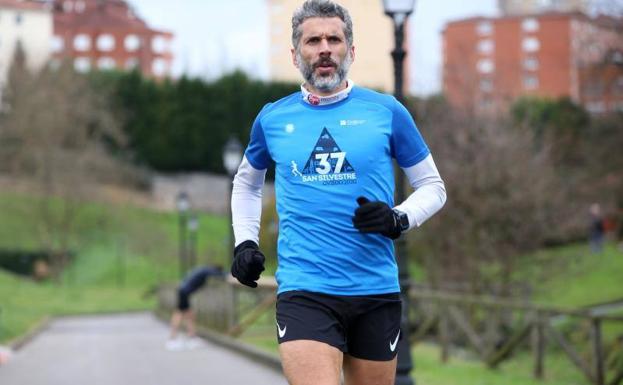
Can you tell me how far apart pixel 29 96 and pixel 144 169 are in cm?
1512

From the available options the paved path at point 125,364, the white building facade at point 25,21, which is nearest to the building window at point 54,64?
the white building facade at point 25,21

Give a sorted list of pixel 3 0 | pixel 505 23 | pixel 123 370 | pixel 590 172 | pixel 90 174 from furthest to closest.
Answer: pixel 505 23
pixel 3 0
pixel 90 174
pixel 590 172
pixel 123 370

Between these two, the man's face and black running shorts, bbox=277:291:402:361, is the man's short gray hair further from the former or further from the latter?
black running shorts, bbox=277:291:402:361

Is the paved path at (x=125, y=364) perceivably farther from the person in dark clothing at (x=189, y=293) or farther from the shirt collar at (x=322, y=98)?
the shirt collar at (x=322, y=98)

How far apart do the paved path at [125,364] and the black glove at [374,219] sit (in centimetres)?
931

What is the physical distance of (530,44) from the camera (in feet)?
416

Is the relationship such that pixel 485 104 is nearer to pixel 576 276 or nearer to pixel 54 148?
pixel 576 276

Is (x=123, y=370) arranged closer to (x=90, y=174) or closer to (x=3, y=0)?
(x=90, y=174)

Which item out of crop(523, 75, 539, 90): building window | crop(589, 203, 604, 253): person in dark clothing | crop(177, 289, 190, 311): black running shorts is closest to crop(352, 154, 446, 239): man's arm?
crop(177, 289, 190, 311): black running shorts

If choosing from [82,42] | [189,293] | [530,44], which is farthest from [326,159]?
[530,44]

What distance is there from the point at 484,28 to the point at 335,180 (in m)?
123

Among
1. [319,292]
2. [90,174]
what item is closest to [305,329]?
[319,292]

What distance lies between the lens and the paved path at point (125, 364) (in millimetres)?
14734

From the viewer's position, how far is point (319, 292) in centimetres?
Result: 488
